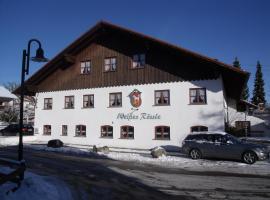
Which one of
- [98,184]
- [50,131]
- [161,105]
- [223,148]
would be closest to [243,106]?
[161,105]

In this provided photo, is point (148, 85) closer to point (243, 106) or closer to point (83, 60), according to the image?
point (83, 60)

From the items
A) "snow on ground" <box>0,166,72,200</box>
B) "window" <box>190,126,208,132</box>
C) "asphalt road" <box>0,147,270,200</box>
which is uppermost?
"window" <box>190,126,208,132</box>

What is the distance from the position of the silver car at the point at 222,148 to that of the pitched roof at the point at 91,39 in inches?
216

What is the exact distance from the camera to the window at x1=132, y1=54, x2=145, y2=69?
949 inches

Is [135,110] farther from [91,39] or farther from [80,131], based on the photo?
[91,39]

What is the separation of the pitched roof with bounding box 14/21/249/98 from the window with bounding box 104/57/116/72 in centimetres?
279

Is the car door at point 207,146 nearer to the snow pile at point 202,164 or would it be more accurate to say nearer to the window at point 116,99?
the snow pile at point 202,164

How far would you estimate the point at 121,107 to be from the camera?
976 inches

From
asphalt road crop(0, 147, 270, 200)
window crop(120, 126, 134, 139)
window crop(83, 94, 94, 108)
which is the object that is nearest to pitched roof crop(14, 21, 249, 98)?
window crop(83, 94, 94, 108)

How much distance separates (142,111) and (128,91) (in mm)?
2274

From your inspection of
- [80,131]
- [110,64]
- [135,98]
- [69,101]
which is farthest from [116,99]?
[69,101]

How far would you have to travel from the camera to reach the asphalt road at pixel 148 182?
937 cm

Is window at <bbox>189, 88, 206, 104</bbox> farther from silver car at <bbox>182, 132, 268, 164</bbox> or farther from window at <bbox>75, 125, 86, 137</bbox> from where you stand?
window at <bbox>75, 125, 86, 137</bbox>

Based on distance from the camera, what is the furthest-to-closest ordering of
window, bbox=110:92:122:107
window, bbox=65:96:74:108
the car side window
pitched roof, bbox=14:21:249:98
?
window, bbox=65:96:74:108
window, bbox=110:92:122:107
pitched roof, bbox=14:21:249:98
the car side window
